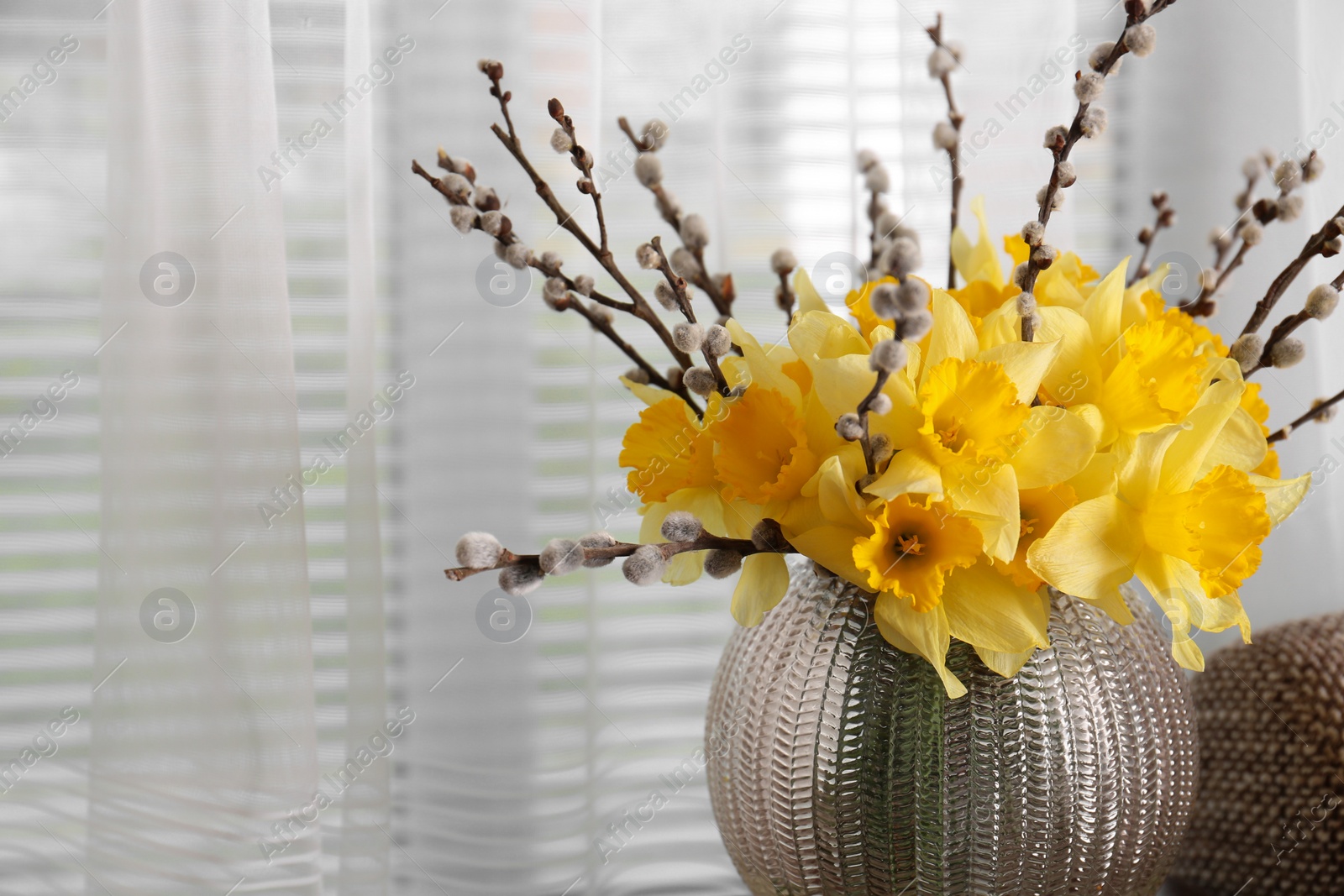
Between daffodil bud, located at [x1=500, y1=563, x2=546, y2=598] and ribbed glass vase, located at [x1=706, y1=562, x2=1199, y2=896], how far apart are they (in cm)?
18

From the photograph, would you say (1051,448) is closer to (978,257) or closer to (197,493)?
(978,257)

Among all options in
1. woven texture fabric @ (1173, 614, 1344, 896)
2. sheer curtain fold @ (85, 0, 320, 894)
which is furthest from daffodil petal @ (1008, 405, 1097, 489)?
sheer curtain fold @ (85, 0, 320, 894)

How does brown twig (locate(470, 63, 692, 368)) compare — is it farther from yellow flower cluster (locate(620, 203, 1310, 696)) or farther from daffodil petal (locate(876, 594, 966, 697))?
daffodil petal (locate(876, 594, 966, 697))

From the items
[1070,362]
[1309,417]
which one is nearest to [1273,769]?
[1309,417]

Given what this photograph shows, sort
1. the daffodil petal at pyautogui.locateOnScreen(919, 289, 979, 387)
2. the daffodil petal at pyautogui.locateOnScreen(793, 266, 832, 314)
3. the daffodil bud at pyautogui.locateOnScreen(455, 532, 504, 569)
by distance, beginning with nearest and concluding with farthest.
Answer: the daffodil bud at pyautogui.locateOnScreen(455, 532, 504, 569) → the daffodil petal at pyautogui.locateOnScreen(919, 289, 979, 387) → the daffodil petal at pyautogui.locateOnScreen(793, 266, 832, 314)

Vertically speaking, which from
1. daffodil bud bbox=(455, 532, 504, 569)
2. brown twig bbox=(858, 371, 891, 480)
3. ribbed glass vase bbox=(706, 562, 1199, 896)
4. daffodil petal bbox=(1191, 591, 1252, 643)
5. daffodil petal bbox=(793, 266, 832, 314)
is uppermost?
daffodil petal bbox=(793, 266, 832, 314)

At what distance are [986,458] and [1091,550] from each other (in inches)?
2.9

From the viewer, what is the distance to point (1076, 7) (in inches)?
32.7

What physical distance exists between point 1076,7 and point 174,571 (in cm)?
91

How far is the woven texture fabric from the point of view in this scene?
0.63 metres

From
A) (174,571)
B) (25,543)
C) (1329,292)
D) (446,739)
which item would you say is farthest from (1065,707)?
(25,543)

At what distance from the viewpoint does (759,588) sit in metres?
0.47

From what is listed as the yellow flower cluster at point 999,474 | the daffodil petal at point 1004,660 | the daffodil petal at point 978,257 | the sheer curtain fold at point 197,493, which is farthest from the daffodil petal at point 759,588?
the sheer curtain fold at point 197,493

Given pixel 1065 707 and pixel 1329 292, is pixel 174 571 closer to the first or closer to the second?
pixel 1065 707
